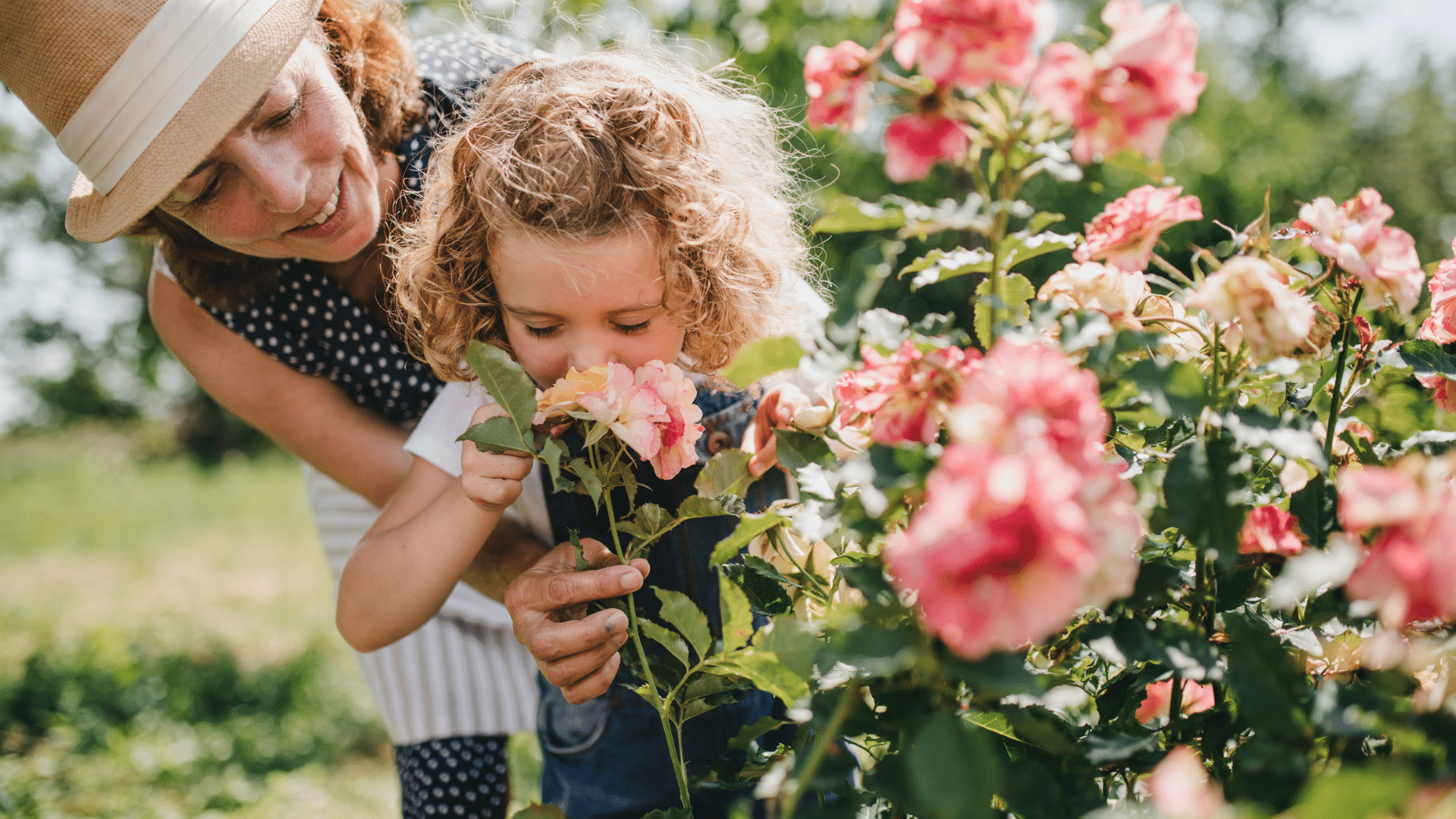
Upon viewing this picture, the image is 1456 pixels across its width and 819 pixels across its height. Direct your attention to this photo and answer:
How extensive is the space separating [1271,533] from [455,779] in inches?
72.6

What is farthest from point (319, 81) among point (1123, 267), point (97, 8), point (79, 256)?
point (79, 256)

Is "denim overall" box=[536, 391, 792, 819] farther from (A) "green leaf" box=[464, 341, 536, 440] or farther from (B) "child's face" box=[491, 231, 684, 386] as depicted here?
(A) "green leaf" box=[464, 341, 536, 440]

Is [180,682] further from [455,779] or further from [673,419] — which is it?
[673,419]

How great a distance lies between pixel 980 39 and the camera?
0.55 metres

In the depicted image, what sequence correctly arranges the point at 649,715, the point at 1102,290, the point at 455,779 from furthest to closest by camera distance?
the point at 455,779
the point at 649,715
the point at 1102,290

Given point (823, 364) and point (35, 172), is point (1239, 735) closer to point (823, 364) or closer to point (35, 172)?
point (823, 364)

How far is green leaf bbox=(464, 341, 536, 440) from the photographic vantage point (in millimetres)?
771

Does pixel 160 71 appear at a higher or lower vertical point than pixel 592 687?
higher

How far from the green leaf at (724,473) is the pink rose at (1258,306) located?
1.43 feet

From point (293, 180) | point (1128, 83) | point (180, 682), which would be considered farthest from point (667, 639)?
Result: point (180, 682)

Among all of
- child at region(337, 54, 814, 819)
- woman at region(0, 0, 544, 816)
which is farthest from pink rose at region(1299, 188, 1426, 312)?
woman at region(0, 0, 544, 816)

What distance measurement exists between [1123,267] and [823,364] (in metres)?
0.29

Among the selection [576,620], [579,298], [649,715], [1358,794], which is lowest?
[649,715]

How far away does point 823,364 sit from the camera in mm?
625
